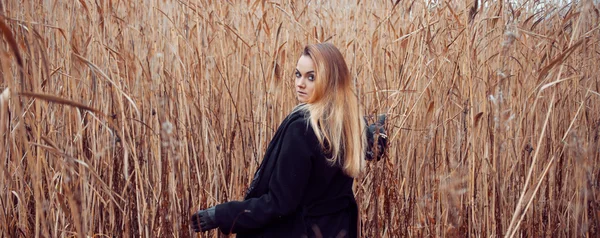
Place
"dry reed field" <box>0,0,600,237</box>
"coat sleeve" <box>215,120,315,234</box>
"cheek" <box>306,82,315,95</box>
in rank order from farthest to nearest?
1. "dry reed field" <box>0,0,600,237</box>
2. "cheek" <box>306,82,315,95</box>
3. "coat sleeve" <box>215,120,315,234</box>

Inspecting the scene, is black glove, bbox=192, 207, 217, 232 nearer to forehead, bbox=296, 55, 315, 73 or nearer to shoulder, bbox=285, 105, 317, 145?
shoulder, bbox=285, 105, 317, 145

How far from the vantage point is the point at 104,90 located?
1.80 metres

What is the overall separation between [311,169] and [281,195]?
0.10 m

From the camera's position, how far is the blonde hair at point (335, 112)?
4.68 ft

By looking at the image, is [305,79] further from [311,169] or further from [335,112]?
[311,169]

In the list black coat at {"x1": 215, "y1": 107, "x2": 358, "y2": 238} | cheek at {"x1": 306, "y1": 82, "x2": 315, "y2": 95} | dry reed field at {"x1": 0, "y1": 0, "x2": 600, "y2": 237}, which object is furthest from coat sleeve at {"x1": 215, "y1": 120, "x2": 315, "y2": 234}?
dry reed field at {"x1": 0, "y1": 0, "x2": 600, "y2": 237}

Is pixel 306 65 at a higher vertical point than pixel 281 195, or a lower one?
higher

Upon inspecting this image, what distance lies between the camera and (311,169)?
1431mm

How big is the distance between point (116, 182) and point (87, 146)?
0.19m

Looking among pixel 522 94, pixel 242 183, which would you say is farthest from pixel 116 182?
pixel 522 94

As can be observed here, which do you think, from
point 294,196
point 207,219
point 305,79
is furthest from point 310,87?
point 207,219

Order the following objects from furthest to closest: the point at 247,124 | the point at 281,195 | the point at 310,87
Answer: the point at 247,124, the point at 310,87, the point at 281,195

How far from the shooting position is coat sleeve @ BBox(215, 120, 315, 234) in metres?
1.38

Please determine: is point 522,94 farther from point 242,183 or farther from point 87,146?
point 87,146
